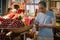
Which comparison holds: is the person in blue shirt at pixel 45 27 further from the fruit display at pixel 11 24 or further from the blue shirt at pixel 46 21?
the fruit display at pixel 11 24

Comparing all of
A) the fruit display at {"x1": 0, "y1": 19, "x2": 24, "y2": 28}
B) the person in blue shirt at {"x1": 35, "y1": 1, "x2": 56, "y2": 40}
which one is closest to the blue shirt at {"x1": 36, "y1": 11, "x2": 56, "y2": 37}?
the person in blue shirt at {"x1": 35, "y1": 1, "x2": 56, "y2": 40}

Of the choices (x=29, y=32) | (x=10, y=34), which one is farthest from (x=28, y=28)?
(x=10, y=34)

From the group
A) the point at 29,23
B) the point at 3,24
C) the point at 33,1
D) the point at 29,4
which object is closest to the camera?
the point at 3,24

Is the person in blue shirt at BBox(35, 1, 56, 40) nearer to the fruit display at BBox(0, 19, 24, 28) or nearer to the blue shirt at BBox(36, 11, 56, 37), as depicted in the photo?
the blue shirt at BBox(36, 11, 56, 37)

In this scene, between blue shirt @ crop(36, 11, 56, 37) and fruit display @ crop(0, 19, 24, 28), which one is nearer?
blue shirt @ crop(36, 11, 56, 37)

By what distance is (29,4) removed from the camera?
231 inches

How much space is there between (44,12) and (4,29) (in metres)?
0.70

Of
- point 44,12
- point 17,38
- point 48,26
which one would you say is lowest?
point 17,38

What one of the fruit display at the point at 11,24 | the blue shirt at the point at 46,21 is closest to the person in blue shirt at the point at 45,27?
the blue shirt at the point at 46,21

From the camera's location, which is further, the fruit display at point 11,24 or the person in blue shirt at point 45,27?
the fruit display at point 11,24

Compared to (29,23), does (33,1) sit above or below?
above

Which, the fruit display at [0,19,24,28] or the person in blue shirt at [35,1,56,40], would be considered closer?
the person in blue shirt at [35,1,56,40]

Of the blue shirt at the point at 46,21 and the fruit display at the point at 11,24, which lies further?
the fruit display at the point at 11,24

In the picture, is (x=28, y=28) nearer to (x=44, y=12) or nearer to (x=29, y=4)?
(x=44, y=12)
